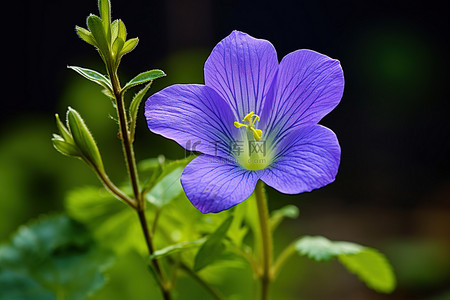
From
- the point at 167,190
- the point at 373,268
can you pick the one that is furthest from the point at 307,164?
the point at 373,268

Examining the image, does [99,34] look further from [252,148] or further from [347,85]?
[347,85]

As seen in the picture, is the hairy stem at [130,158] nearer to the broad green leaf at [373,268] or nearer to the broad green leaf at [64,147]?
the broad green leaf at [64,147]

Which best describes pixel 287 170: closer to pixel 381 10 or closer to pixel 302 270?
pixel 302 270

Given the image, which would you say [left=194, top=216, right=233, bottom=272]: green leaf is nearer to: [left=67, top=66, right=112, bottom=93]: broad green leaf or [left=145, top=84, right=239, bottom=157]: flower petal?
[left=145, top=84, right=239, bottom=157]: flower petal

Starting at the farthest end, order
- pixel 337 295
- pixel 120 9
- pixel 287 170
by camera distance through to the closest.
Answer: pixel 120 9 → pixel 337 295 → pixel 287 170

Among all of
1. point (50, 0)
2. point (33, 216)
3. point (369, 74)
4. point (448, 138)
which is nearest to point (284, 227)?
point (33, 216)

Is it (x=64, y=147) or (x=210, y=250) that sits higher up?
(x=64, y=147)

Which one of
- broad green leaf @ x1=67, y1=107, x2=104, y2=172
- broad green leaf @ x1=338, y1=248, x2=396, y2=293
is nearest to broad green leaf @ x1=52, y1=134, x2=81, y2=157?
broad green leaf @ x1=67, y1=107, x2=104, y2=172
